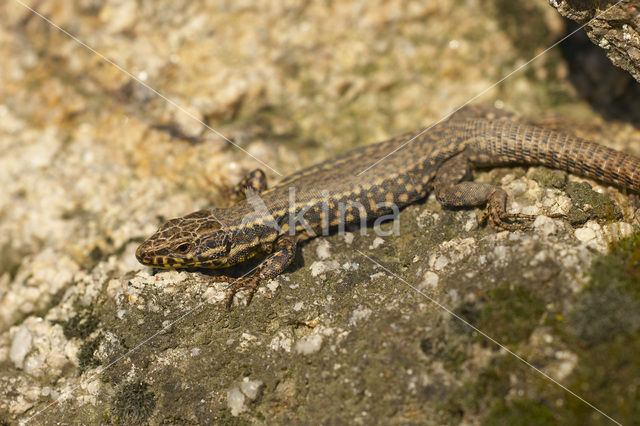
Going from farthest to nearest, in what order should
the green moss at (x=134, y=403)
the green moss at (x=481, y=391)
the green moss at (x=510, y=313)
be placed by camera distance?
the green moss at (x=134, y=403) → the green moss at (x=510, y=313) → the green moss at (x=481, y=391)

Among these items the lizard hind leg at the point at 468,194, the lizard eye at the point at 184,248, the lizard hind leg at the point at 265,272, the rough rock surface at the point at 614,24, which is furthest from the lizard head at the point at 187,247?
the rough rock surface at the point at 614,24

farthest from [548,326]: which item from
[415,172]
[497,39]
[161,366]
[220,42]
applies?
[220,42]

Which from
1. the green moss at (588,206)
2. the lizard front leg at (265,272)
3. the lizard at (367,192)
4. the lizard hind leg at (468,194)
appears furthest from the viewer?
the lizard at (367,192)

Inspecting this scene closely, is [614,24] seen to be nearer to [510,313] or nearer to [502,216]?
[502,216]

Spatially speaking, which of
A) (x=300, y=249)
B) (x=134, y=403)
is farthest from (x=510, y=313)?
(x=134, y=403)

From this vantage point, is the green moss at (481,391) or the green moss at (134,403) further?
the green moss at (134,403)

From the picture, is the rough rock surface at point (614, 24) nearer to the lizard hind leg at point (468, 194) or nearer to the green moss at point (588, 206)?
the green moss at point (588, 206)

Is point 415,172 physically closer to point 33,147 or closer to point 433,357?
point 433,357
